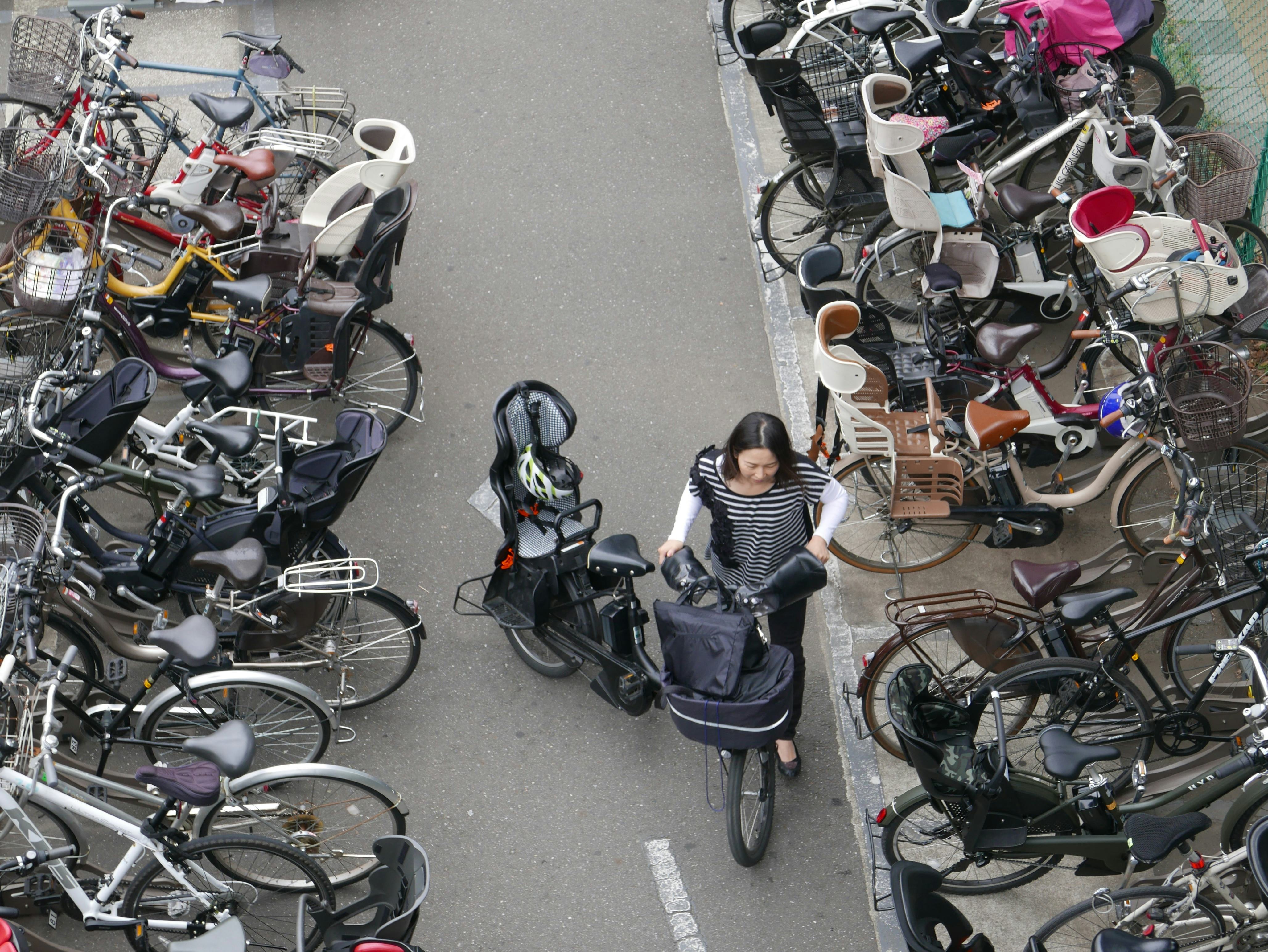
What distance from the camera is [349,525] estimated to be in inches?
268

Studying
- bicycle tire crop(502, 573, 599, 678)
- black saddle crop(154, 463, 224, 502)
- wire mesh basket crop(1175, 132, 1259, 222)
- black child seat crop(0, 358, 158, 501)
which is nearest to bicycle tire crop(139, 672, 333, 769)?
black saddle crop(154, 463, 224, 502)

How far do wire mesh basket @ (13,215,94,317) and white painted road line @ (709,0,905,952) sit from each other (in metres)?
4.06

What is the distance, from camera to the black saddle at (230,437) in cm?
555

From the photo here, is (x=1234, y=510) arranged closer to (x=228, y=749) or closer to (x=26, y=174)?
(x=228, y=749)

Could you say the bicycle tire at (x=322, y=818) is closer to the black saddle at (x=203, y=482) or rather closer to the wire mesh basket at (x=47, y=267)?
the black saddle at (x=203, y=482)

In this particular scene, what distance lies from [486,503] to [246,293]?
68.5 inches

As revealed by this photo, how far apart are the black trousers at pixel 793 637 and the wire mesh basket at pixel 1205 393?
79.6 inches

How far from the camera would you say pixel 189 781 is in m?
4.41

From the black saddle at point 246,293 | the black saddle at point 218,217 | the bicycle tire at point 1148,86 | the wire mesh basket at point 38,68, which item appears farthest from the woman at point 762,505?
the wire mesh basket at point 38,68

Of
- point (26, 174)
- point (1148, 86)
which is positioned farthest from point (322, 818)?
point (1148, 86)

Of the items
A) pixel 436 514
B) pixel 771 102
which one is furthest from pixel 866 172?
pixel 436 514

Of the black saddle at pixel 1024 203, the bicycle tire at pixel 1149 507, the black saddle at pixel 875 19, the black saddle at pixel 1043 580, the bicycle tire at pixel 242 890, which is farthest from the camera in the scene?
the black saddle at pixel 875 19

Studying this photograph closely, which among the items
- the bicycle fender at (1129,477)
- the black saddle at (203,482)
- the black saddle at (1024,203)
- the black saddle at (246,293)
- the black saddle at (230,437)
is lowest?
the bicycle fender at (1129,477)

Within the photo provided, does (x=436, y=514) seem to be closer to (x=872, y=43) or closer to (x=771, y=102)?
(x=771, y=102)
